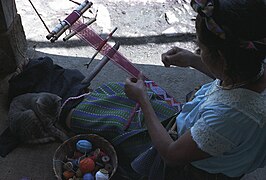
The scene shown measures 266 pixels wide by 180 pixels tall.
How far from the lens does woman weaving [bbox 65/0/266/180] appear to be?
1024 mm

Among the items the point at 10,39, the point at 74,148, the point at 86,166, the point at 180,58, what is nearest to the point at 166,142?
the point at 180,58

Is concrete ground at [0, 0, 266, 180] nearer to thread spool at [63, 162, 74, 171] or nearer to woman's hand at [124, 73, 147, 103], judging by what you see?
thread spool at [63, 162, 74, 171]

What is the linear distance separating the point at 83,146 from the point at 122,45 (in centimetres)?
123

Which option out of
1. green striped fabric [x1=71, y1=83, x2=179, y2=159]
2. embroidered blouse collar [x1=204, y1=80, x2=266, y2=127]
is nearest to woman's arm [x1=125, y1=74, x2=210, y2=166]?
embroidered blouse collar [x1=204, y1=80, x2=266, y2=127]

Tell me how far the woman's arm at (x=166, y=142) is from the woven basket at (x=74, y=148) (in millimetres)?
435

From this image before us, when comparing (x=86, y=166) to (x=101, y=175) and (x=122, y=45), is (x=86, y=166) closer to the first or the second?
(x=101, y=175)

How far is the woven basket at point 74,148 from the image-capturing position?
1.77 m

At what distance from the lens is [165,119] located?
177cm

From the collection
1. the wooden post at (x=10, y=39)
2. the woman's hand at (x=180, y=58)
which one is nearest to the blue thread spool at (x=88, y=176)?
the woman's hand at (x=180, y=58)

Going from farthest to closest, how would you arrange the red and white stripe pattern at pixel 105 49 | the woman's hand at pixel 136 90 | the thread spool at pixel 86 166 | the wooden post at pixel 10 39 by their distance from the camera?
1. the wooden post at pixel 10 39
2. the red and white stripe pattern at pixel 105 49
3. the thread spool at pixel 86 166
4. the woman's hand at pixel 136 90

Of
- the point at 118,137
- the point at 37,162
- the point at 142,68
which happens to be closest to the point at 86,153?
the point at 118,137

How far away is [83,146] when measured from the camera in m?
1.82

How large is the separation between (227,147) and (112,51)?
0.97 m

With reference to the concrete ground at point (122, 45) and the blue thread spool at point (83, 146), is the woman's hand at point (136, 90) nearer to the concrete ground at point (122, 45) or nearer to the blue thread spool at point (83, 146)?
the blue thread spool at point (83, 146)
